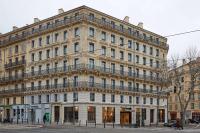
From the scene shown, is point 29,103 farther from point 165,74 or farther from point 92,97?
point 165,74

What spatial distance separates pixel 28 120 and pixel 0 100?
14.0 metres

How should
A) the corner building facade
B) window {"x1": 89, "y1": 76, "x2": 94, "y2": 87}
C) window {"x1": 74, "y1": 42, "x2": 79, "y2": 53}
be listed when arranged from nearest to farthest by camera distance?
window {"x1": 89, "y1": 76, "x2": 94, "y2": 87} < the corner building facade < window {"x1": 74, "y1": 42, "x2": 79, "y2": 53}

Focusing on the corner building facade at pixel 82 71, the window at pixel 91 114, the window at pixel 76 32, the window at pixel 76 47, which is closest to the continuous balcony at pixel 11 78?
the corner building facade at pixel 82 71

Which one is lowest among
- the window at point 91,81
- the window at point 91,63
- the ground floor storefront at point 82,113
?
the ground floor storefront at point 82,113

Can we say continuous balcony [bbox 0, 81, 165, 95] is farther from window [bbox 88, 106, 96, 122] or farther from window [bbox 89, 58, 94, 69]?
window [bbox 88, 106, 96, 122]

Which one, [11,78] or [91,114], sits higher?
[11,78]

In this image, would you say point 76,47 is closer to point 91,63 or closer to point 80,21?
point 91,63

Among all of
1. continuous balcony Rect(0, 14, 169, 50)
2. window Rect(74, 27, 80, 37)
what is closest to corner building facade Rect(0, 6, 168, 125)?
continuous balcony Rect(0, 14, 169, 50)

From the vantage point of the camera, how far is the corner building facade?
205 feet

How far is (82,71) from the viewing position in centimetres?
6116

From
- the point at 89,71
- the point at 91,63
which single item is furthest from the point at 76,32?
the point at 89,71

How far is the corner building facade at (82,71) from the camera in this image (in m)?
62.6

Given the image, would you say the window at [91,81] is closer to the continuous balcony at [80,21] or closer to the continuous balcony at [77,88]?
the continuous balcony at [77,88]

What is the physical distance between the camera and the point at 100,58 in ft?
213
